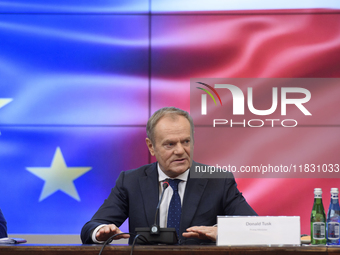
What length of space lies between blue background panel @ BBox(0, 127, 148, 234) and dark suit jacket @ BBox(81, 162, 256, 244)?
88 centimetres

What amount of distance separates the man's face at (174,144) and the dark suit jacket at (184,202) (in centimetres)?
9

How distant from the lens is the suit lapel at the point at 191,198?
181 cm

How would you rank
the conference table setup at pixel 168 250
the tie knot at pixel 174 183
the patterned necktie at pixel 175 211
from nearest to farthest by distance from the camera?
1. the conference table setup at pixel 168 250
2. the patterned necktie at pixel 175 211
3. the tie knot at pixel 174 183

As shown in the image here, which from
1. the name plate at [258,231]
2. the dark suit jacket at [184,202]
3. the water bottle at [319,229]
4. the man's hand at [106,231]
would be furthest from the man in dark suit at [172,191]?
the name plate at [258,231]

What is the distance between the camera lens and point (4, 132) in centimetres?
289

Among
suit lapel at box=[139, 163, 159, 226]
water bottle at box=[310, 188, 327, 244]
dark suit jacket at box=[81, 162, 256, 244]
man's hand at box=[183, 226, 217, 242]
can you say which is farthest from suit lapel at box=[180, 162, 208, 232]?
water bottle at box=[310, 188, 327, 244]

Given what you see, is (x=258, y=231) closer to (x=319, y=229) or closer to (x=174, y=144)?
(x=319, y=229)

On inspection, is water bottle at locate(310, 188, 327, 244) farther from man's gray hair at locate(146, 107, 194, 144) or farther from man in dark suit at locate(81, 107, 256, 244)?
man's gray hair at locate(146, 107, 194, 144)

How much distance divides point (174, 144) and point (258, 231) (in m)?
0.78

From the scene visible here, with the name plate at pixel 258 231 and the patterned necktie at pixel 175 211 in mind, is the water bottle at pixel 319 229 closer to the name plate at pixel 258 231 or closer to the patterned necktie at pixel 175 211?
the name plate at pixel 258 231

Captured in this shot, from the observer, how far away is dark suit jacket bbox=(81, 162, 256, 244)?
184 cm

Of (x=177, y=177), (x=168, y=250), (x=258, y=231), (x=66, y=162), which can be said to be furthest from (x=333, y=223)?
(x=66, y=162)
